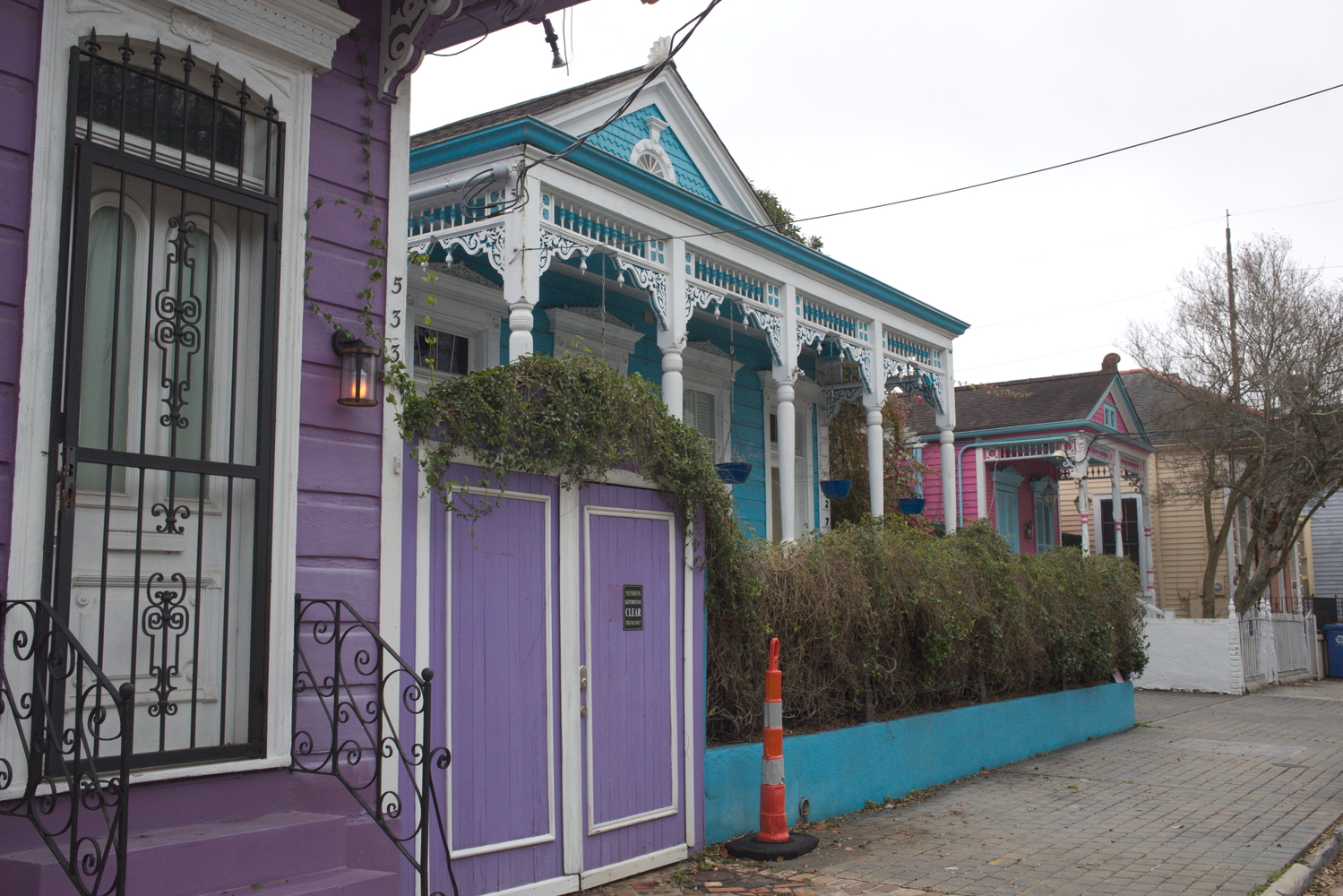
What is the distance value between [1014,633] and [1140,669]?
468cm

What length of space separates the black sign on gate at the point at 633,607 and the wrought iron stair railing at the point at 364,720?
1646 millimetres

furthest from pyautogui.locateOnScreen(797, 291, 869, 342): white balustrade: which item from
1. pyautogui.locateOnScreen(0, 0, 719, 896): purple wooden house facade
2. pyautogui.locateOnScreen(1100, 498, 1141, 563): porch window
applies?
pyautogui.locateOnScreen(1100, 498, 1141, 563): porch window

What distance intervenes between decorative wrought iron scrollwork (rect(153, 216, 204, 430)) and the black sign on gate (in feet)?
9.64

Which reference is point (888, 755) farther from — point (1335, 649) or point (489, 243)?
point (1335, 649)

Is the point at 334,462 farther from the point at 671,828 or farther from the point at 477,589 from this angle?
the point at 671,828

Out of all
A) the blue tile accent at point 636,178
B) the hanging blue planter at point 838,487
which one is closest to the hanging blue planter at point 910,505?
the hanging blue planter at point 838,487

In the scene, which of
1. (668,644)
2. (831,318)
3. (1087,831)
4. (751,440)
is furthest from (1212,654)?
(668,644)

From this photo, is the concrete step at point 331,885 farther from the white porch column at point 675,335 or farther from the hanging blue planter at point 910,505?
the hanging blue planter at point 910,505

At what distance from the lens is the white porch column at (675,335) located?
380 inches

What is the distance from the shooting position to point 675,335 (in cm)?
986

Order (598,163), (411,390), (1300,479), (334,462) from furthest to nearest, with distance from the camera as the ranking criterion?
1. (1300,479)
2. (598,163)
3. (411,390)
4. (334,462)

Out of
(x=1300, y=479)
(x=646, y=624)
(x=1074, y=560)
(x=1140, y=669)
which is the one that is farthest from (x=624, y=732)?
(x=1300, y=479)

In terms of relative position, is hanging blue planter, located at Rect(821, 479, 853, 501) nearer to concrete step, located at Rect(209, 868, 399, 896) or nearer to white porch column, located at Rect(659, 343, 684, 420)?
white porch column, located at Rect(659, 343, 684, 420)

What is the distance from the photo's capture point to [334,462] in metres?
4.98
